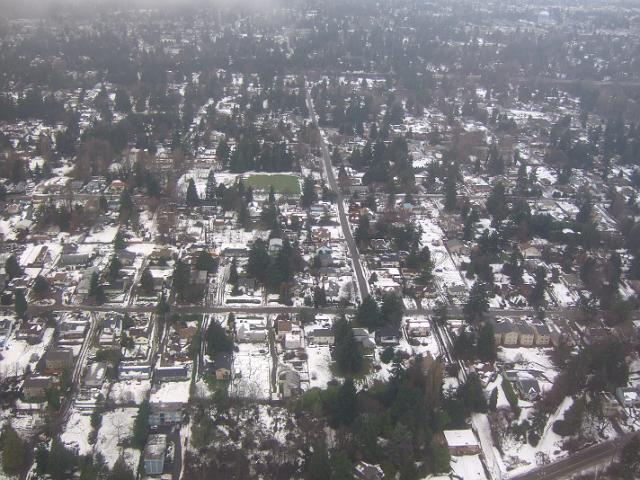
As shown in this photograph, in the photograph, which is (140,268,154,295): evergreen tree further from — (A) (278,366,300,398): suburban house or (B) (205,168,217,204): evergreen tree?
(B) (205,168,217,204): evergreen tree

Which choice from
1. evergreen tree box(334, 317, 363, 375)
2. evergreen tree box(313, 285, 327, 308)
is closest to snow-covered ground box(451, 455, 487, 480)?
evergreen tree box(334, 317, 363, 375)

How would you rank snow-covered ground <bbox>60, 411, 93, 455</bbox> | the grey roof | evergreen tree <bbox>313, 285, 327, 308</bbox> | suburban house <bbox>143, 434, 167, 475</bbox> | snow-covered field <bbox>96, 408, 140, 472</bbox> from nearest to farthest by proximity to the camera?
suburban house <bbox>143, 434, 167, 475</bbox>
the grey roof
snow-covered field <bbox>96, 408, 140, 472</bbox>
snow-covered ground <bbox>60, 411, 93, 455</bbox>
evergreen tree <bbox>313, 285, 327, 308</bbox>

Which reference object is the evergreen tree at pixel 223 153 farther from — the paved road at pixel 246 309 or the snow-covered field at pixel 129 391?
the snow-covered field at pixel 129 391

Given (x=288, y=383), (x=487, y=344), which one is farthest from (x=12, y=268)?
(x=487, y=344)

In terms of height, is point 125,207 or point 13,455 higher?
point 13,455

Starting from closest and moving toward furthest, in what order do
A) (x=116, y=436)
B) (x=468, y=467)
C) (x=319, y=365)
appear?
(x=468, y=467), (x=116, y=436), (x=319, y=365)

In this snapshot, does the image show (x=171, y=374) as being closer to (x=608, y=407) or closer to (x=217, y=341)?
(x=217, y=341)
